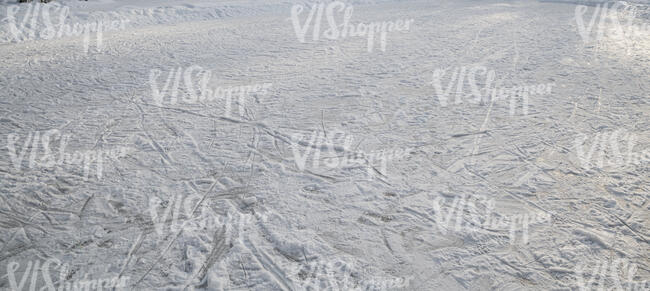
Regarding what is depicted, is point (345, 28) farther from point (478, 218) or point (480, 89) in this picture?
point (478, 218)

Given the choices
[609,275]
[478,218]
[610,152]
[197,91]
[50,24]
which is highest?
[50,24]

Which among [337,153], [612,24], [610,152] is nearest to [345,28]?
[612,24]

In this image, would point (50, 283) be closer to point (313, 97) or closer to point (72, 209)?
point (72, 209)

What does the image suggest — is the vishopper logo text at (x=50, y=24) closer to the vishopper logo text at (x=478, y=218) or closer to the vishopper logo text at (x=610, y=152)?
the vishopper logo text at (x=478, y=218)

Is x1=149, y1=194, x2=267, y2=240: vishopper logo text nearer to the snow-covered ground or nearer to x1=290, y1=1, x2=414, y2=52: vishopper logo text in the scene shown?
the snow-covered ground

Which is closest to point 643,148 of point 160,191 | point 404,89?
point 404,89

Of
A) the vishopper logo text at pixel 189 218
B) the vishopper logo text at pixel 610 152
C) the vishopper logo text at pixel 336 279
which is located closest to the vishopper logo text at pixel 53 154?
the vishopper logo text at pixel 189 218
